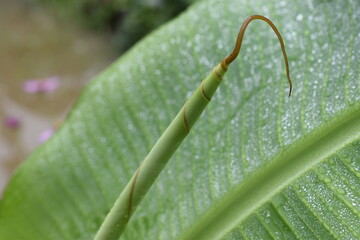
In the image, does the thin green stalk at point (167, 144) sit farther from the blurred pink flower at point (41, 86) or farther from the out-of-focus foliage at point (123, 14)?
the blurred pink flower at point (41, 86)

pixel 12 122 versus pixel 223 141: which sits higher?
pixel 223 141

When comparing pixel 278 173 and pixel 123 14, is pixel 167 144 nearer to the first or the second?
pixel 278 173

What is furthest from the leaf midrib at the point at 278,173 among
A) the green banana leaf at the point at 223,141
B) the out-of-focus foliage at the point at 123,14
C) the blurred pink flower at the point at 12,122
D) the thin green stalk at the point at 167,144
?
the blurred pink flower at the point at 12,122

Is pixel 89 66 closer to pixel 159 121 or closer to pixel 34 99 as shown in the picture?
pixel 34 99

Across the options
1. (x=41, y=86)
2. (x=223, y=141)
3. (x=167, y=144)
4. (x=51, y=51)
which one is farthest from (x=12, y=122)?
(x=167, y=144)

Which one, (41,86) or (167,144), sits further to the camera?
(41,86)

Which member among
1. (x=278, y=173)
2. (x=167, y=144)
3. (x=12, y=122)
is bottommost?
(x=12, y=122)

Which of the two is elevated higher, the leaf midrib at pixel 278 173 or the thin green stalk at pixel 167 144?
the thin green stalk at pixel 167 144

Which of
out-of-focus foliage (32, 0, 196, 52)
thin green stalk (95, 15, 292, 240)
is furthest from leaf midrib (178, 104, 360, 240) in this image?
out-of-focus foliage (32, 0, 196, 52)
